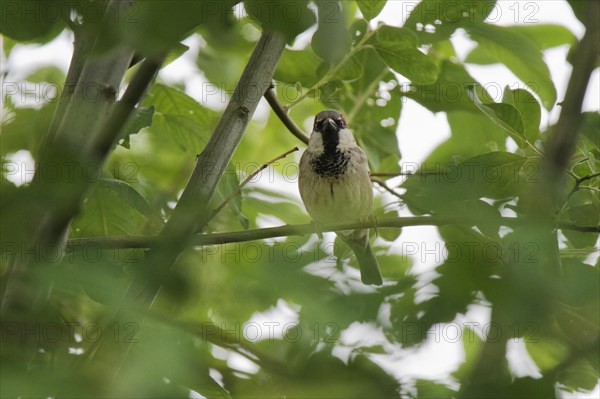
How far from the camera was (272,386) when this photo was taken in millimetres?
807

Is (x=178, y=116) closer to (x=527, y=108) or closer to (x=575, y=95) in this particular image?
(x=527, y=108)

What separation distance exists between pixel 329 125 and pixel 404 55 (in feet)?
4.43

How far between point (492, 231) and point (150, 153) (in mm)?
2480

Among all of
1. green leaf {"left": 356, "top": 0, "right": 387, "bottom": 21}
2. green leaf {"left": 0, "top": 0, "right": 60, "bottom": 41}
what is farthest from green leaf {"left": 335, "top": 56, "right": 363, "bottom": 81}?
green leaf {"left": 0, "top": 0, "right": 60, "bottom": 41}

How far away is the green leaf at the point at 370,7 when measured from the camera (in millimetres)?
2033

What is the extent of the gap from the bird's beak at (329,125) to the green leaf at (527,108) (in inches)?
66.3

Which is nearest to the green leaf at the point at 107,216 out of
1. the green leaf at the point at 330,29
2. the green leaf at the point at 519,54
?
the green leaf at the point at 519,54

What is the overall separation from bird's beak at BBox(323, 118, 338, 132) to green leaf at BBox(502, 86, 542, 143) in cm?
168

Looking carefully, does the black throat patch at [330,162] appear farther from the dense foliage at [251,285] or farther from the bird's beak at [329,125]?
the dense foliage at [251,285]

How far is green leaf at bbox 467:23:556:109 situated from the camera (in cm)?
209

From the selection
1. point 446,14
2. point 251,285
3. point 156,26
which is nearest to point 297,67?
point 446,14

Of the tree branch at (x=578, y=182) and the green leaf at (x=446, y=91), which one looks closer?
the tree branch at (x=578, y=182)

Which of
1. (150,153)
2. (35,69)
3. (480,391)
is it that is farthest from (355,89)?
(480,391)

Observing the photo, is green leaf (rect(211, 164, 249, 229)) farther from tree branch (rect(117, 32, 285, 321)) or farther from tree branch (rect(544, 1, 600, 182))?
tree branch (rect(544, 1, 600, 182))
